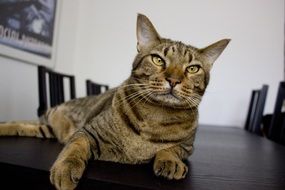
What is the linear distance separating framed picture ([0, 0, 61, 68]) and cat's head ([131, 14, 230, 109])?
132cm

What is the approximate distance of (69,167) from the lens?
66 centimetres

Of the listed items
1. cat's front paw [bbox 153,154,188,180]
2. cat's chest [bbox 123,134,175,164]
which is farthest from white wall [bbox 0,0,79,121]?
cat's front paw [bbox 153,154,188,180]

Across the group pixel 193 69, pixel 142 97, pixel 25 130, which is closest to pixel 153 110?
pixel 142 97

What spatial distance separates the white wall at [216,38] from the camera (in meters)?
2.88

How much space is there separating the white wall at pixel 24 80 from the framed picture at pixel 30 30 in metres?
0.08

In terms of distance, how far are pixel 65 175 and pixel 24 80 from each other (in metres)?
1.82

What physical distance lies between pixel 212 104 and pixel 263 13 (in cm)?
94

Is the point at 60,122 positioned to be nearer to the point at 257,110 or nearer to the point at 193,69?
the point at 193,69

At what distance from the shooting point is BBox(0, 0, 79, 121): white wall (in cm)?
210

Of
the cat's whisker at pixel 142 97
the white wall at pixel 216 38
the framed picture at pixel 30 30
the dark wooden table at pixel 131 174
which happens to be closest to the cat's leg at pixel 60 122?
the dark wooden table at pixel 131 174

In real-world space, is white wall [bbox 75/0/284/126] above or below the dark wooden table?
above

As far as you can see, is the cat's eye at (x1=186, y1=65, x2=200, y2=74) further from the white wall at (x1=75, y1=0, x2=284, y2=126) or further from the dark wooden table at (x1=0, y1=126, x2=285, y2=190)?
the white wall at (x1=75, y1=0, x2=284, y2=126)

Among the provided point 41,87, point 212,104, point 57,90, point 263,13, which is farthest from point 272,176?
point 263,13

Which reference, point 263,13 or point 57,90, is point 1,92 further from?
point 263,13
